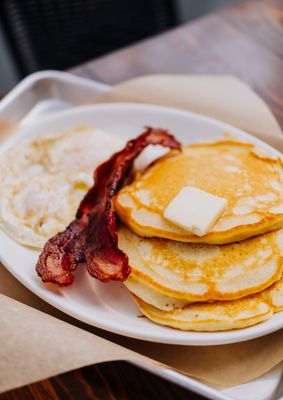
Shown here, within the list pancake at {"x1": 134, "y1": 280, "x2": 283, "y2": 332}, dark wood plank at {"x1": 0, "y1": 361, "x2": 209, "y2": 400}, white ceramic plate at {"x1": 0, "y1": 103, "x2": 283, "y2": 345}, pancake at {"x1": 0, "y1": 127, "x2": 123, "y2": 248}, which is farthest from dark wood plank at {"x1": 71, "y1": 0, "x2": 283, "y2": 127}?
dark wood plank at {"x1": 0, "y1": 361, "x2": 209, "y2": 400}

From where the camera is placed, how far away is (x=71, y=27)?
2.78m

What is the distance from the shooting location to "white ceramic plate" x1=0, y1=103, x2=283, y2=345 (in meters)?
1.17

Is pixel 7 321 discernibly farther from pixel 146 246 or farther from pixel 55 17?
pixel 55 17

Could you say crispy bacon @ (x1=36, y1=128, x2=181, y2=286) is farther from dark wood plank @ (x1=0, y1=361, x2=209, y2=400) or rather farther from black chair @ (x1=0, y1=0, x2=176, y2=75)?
black chair @ (x1=0, y1=0, x2=176, y2=75)

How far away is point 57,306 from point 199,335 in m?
0.36

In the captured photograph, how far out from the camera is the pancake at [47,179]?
4.97 feet

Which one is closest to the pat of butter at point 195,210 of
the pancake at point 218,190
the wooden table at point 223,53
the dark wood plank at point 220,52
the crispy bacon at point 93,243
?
the pancake at point 218,190

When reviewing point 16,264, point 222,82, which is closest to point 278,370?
point 16,264

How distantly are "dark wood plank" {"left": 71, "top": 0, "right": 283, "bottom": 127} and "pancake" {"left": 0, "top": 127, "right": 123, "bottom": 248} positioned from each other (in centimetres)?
59

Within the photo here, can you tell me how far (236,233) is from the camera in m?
1.25

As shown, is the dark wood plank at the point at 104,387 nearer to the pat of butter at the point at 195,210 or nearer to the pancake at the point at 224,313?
the pancake at the point at 224,313

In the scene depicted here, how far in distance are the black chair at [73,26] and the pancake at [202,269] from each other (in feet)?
5.81

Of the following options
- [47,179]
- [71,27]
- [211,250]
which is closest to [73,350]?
[211,250]

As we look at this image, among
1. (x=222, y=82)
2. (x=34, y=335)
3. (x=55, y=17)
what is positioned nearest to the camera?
(x=34, y=335)
